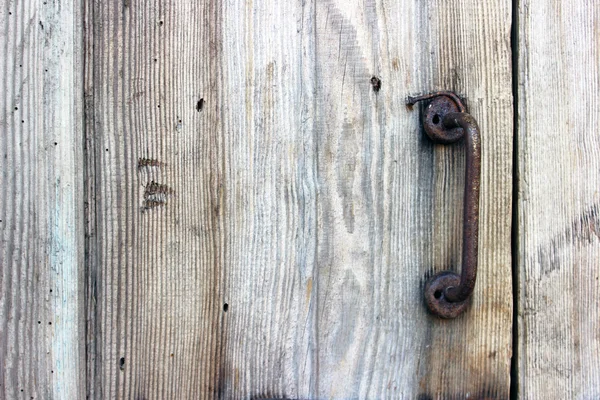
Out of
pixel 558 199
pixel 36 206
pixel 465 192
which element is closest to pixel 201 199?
pixel 36 206

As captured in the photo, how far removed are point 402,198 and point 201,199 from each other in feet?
0.90

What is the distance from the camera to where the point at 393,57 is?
0.65m

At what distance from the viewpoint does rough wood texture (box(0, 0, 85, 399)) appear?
59 cm

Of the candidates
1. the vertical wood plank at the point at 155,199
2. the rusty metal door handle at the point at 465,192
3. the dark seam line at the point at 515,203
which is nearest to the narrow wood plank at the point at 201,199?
the vertical wood plank at the point at 155,199

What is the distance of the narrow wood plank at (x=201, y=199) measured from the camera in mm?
622

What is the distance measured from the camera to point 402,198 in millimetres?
651

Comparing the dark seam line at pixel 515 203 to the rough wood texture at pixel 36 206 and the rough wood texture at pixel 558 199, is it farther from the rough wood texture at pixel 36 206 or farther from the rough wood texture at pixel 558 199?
the rough wood texture at pixel 36 206

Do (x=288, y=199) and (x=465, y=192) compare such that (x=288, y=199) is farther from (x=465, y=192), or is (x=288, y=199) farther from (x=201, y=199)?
(x=465, y=192)

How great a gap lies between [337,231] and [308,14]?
301mm

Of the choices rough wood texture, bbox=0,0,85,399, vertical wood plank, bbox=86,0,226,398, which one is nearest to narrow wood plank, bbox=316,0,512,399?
vertical wood plank, bbox=86,0,226,398

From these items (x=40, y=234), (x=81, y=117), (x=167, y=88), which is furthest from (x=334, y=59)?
(x=40, y=234)

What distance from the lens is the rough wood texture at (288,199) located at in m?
0.62

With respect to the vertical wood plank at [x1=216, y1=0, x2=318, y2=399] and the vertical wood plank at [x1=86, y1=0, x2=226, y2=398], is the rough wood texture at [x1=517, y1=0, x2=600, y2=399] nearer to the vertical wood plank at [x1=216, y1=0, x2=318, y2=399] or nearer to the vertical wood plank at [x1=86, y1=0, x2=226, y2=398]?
the vertical wood plank at [x1=216, y1=0, x2=318, y2=399]

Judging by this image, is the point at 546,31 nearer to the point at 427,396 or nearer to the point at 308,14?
the point at 308,14
